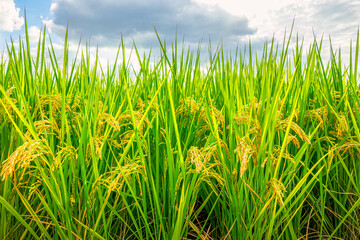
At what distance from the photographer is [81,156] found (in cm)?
138

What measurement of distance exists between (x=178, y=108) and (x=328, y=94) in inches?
51.9

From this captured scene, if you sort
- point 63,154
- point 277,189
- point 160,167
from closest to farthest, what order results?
1. point 277,189
2. point 63,154
3. point 160,167

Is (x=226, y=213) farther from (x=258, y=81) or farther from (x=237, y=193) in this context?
(x=258, y=81)

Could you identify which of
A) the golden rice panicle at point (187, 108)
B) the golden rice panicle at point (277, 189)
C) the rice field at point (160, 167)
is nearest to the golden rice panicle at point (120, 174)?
the rice field at point (160, 167)

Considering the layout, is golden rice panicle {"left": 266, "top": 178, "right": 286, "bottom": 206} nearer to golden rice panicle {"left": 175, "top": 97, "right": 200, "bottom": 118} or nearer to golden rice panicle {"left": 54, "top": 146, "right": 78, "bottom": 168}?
golden rice panicle {"left": 175, "top": 97, "right": 200, "bottom": 118}

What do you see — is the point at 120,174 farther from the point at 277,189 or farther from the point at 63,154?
the point at 277,189

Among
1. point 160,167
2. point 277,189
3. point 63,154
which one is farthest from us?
point 160,167

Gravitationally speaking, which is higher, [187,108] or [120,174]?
[187,108]

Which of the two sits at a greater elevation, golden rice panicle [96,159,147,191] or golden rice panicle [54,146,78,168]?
golden rice panicle [54,146,78,168]

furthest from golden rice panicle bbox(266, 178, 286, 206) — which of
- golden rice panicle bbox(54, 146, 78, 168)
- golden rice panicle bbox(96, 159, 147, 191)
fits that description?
golden rice panicle bbox(54, 146, 78, 168)

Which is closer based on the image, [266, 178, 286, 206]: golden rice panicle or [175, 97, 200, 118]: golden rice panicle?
[266, 178, 286, 206]: golden rice panicle

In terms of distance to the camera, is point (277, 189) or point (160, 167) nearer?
point (277, 189)

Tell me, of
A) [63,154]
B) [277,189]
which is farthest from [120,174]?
[277,189]

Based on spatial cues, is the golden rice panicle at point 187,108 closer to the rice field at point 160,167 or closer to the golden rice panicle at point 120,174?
the rice field at point 160,167
